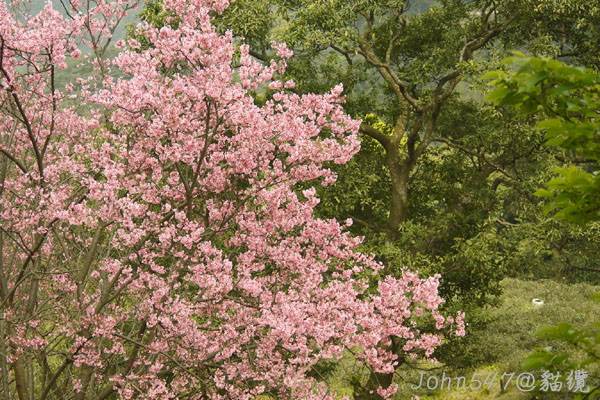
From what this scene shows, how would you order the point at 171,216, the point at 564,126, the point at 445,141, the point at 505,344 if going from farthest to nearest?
the point at 505,344 → the point at 445,141 → the point at 171,216 → the point at 564,126

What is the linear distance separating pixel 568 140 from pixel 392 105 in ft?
35.9

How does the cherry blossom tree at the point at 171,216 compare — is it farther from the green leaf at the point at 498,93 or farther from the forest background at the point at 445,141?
the forest background at the point at 445,141

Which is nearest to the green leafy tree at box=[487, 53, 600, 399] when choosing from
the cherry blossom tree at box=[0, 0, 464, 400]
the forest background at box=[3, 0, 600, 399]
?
the cherry blossom tree at box=[0, 0, 464, 400]

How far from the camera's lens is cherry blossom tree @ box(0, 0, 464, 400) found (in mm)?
5844

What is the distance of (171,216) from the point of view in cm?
666

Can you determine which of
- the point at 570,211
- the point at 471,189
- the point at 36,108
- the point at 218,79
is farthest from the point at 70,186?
the point at 471,189

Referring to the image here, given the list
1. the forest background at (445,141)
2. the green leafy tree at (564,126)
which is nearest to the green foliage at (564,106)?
the green leafy tree at (564,126)

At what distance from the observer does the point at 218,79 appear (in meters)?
5.74

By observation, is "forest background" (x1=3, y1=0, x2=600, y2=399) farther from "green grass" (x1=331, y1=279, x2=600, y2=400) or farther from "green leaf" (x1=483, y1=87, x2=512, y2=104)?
"green leaf" (x1=483, y1=87, x2=512, y2=104)

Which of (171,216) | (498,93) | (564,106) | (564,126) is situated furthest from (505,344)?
(498,93)

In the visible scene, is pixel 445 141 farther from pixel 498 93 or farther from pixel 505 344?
pixel 498 93

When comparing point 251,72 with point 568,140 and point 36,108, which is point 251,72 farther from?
point 568,140

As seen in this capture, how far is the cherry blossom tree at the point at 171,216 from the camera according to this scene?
230 inches

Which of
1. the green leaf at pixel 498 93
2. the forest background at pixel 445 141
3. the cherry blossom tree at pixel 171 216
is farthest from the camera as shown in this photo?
the forest background at pixel 445 141
